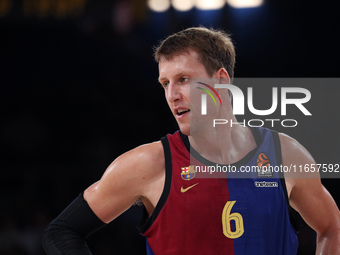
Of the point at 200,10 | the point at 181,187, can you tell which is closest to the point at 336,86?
the point at 200,10

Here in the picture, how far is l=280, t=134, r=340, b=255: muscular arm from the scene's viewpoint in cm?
236

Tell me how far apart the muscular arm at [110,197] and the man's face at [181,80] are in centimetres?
24

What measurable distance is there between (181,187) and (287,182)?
534 millimetres

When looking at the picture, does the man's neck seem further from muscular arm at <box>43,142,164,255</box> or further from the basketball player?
muscular arm at <box>43,142,164,255</box>

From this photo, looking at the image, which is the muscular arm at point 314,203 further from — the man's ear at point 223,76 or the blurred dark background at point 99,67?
the blurred dark background at point 99,67

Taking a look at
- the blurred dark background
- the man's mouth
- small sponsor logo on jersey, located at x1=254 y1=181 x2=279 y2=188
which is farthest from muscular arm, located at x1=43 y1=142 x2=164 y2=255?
the blurred dark background

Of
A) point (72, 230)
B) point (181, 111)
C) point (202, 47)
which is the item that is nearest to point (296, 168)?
point (181, 111)

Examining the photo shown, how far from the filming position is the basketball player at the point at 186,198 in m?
2.19

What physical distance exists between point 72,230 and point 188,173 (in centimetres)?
61

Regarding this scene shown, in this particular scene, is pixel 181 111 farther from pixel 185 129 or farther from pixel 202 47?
pixel 202 47

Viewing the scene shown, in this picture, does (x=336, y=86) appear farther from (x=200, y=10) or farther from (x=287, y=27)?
(x=200, y=10)

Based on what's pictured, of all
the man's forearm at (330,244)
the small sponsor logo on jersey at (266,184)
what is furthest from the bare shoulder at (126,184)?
the man's forearm at (330,244)

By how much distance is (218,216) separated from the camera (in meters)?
2.21

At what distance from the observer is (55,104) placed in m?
7.35
